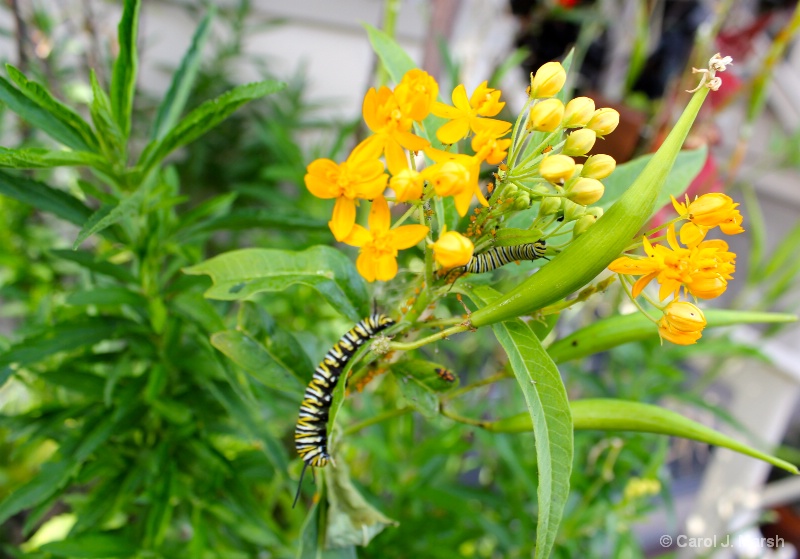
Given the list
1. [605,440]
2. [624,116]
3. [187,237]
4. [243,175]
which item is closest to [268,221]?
[187,237]

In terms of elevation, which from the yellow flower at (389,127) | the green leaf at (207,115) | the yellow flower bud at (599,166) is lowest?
the yellow flower bud at (599,166)

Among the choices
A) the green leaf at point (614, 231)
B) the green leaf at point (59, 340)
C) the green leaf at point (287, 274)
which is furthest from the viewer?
the green leaf at point (59, 340)

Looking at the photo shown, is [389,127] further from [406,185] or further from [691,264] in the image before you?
[691,264]

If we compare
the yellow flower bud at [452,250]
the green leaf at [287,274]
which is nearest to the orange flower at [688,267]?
the yellow flower bud at [452,250]

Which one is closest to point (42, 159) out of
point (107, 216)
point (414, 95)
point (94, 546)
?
point (107, 216)

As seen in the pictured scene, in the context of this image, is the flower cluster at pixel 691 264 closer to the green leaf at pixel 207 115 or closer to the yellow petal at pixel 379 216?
the yellow petal at pixel 379 216

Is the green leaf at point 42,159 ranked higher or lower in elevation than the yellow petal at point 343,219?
higher
